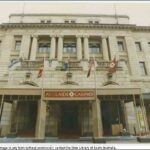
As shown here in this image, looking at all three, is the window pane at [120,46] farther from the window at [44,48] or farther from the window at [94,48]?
the window at [44,48]

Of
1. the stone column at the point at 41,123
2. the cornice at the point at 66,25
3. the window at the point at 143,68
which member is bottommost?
the stone column at the point at 41,123

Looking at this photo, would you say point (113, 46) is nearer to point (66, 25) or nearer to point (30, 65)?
point (66, 25)

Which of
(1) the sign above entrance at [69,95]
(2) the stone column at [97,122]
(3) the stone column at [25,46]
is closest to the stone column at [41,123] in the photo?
(1) the sign above entrance at [69,95]

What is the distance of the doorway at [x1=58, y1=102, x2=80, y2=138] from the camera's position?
66.0 ft

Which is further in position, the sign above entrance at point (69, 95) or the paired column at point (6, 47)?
the paired column at point (6, 47)

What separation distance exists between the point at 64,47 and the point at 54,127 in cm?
1466

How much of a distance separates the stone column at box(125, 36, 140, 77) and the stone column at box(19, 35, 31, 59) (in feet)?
52.3

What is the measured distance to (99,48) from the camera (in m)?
30.0

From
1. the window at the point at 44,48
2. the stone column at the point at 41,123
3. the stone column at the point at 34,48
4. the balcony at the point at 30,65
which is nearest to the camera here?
the stone column at the point at 41,123

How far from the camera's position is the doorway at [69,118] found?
20.1m

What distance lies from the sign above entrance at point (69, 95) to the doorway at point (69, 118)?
5.60 m

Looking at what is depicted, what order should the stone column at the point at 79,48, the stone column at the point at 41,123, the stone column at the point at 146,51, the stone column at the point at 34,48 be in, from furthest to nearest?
the stone column at the point at 146,51 → the stone column at the point at 79,48 → the stone column at the point at 34,48 → the stone column at the point at 41,123

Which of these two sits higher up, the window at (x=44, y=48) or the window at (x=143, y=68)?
the window at (x=44, y=48)

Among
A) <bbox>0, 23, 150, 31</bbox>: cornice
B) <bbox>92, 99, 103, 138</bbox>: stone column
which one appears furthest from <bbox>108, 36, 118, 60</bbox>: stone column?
<bbox>92, 99, 103, 138</bbox>: stone column
